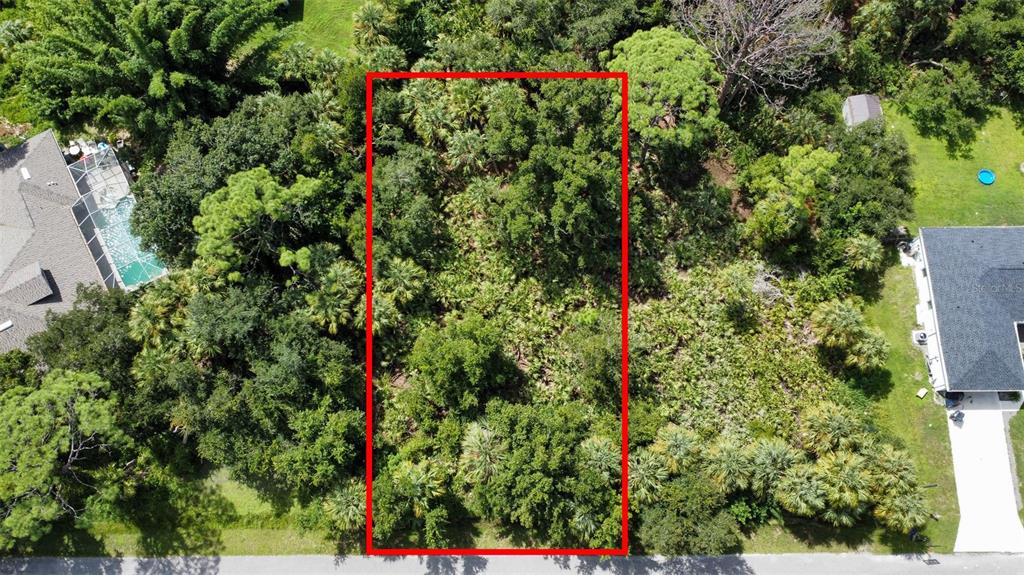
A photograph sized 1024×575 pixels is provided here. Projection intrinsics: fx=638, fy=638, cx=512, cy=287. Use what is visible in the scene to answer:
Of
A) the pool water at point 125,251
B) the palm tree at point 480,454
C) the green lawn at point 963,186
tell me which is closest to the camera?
the palm tree at point 480,454

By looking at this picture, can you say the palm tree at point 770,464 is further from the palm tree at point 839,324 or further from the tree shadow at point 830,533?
the palm tree at point 839,324

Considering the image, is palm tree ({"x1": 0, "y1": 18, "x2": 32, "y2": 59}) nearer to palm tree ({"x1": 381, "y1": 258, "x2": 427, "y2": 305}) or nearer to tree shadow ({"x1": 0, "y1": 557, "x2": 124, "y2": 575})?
palm tree ({"x1": 381, "y1": 258, "x2": 427, "y2": 305})

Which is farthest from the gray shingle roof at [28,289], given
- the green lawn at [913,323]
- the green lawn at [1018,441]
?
the green lawn at [1018,441]

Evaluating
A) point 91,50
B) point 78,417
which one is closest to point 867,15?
point 91,50

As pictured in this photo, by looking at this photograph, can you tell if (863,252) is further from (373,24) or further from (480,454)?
(373,24)

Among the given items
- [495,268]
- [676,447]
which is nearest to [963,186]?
[676,447]
